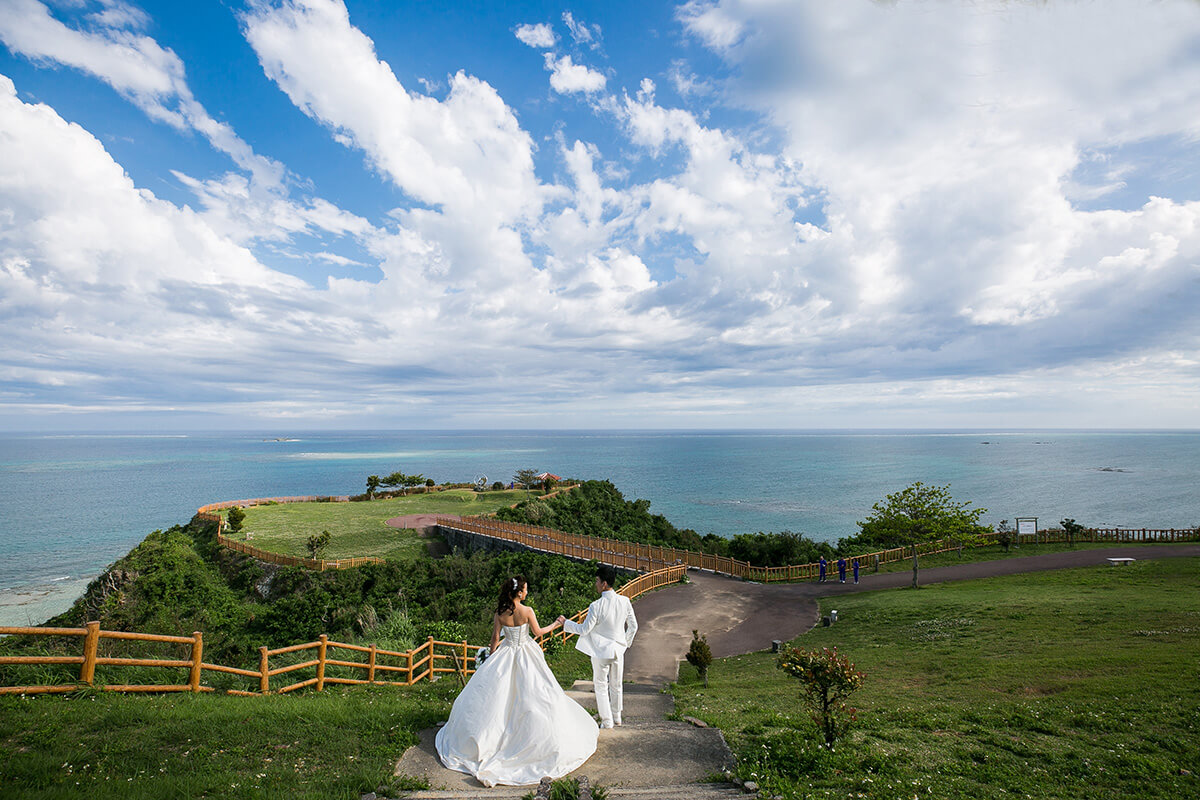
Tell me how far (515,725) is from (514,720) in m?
0.05

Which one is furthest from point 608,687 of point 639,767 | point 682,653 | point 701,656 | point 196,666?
point 682,653

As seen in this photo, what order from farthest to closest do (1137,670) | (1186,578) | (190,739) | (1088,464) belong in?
(1088,464)
(1186,578)
(1137,670)
(190,739)

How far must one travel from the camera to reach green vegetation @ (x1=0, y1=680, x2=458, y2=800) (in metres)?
5.05

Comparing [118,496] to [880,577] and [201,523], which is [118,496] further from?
[880,577]

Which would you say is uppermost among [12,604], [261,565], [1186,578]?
[1186,578]

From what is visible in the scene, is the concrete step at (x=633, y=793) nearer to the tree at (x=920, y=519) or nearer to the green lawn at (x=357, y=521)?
the tree at (x=920, y=519)

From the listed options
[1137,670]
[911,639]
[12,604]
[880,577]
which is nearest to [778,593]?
[880,577]

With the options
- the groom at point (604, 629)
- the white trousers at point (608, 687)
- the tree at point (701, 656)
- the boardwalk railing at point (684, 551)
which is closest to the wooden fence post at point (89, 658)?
the groom at point (604, 629)

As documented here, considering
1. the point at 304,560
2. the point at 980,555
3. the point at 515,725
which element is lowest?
the point at 304,560

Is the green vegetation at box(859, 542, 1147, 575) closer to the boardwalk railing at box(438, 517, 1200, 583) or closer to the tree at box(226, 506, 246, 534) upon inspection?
the boardwalk railing at box(438, 517, 1200, 583)

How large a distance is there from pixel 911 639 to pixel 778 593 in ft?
26.0

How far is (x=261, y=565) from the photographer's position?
Result: 90.2 feet

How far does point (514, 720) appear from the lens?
6.02 m

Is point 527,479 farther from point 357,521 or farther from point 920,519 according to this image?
point 920,519
